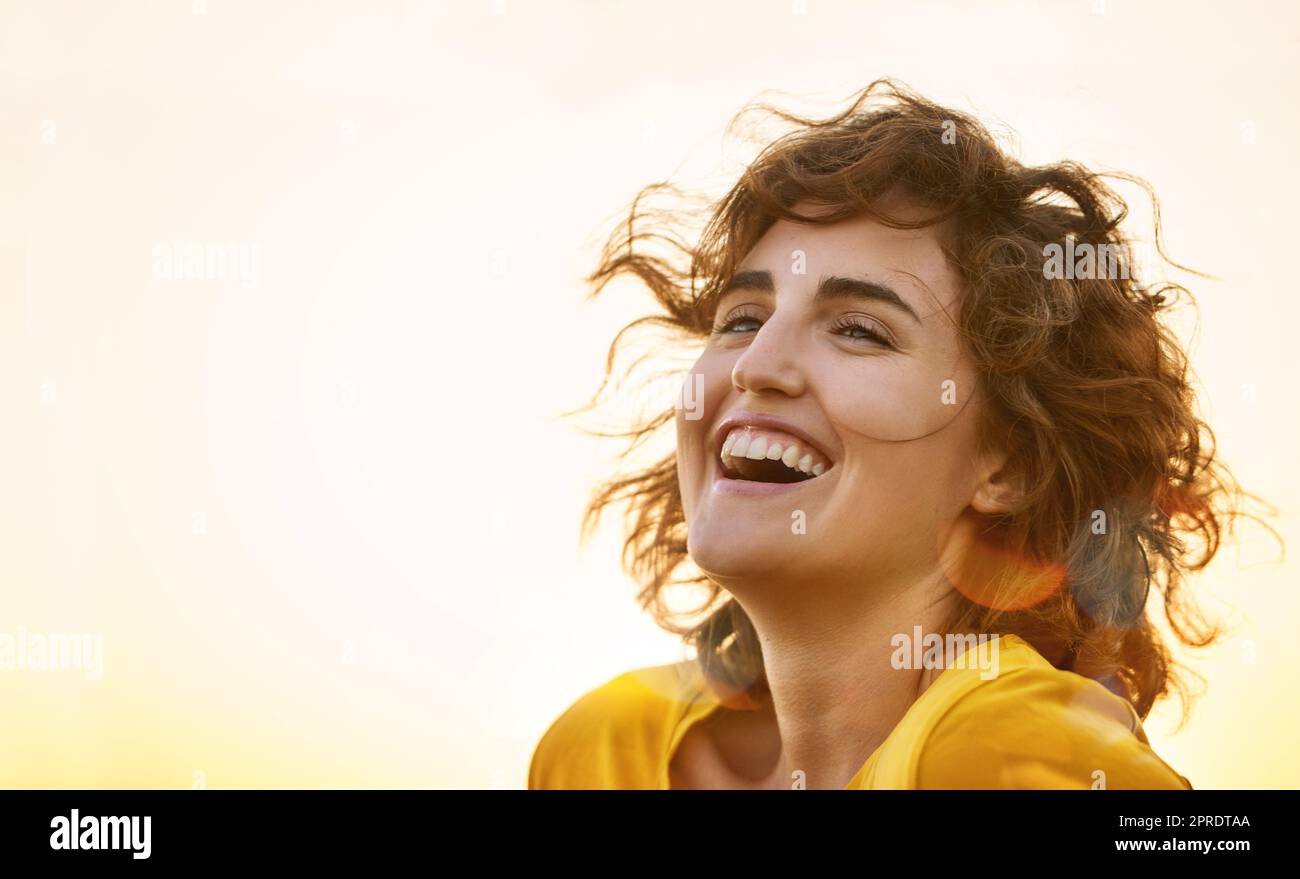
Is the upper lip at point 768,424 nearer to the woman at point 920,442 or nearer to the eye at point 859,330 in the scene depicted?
the woman at point 920,442

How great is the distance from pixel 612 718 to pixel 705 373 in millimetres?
740

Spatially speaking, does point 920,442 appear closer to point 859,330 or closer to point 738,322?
point 859,330

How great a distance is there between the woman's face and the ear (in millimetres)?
14

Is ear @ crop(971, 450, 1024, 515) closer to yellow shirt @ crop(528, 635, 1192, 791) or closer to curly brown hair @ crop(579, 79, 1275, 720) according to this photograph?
curly brown hair @ crop(579, 79, 1275, 720)

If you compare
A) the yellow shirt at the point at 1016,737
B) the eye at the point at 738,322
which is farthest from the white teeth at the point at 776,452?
the yellow shirt at the point at 1016,737

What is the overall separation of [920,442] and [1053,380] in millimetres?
299

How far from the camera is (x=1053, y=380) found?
6.98 feet

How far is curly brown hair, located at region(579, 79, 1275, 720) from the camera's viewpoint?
2.10 meters

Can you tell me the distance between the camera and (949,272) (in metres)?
2.12

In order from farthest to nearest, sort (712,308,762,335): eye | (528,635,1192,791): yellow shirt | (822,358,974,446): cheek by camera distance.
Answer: (712,308,762,335): eye
(822,358,974,446): cheek
(528,635,1192,791): yellow shirt

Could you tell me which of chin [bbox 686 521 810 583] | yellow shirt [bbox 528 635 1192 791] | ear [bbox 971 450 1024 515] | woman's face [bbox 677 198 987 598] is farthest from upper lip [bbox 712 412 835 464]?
yellow shirt [bbox 528 635 1192 791]

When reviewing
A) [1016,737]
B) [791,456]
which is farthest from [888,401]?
[1016,737]

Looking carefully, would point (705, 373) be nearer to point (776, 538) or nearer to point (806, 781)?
point (776, 538)
